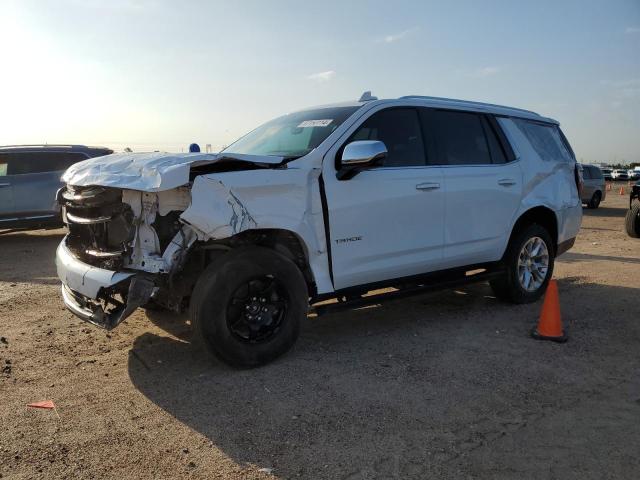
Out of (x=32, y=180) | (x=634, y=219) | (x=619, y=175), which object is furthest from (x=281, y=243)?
(x=619, y=175)

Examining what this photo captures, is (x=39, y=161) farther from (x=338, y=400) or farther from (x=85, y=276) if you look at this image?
(x=338, y=400)

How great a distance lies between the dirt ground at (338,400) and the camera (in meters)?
3.00

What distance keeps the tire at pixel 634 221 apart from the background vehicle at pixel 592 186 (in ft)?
30.7

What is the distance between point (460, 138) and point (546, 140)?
5.43ft

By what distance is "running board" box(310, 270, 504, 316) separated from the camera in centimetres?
465

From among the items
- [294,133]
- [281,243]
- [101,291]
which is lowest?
[101,291]

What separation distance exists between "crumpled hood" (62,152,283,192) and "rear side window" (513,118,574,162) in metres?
3.47

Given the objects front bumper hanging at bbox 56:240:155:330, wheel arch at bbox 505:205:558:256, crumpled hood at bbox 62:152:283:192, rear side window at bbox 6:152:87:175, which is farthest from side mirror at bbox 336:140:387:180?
rear side window at bbox 6:152:87:175

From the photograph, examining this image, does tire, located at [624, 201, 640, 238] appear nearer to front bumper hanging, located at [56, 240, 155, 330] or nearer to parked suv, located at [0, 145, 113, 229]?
parked suv, located at [0, 145, 113, 229]

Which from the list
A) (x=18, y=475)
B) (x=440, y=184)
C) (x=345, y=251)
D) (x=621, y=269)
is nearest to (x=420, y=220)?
(x=440, y=184)

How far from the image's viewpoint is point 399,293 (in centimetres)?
518

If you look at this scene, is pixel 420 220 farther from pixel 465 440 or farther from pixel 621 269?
pixel 621 269

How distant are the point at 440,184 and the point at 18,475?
3930 millimetres

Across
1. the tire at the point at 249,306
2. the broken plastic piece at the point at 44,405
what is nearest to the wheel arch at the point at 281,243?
the tire at the point at 249,306
